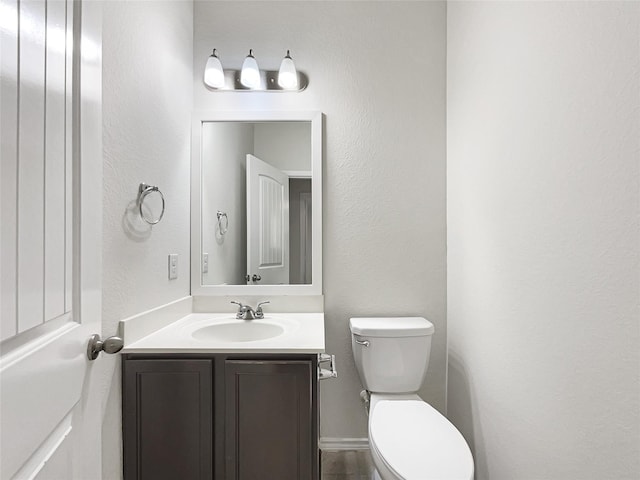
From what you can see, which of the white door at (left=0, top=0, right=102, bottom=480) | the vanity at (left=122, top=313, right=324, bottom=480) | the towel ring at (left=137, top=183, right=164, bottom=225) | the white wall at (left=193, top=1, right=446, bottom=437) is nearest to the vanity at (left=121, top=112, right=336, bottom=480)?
the vanity at (left=122, top=313, right=324, bottom=480)

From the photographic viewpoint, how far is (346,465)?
1803 millimetres

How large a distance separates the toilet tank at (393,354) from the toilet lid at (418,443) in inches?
6.3

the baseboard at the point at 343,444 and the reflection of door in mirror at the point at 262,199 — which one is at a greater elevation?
the reflection of door in mirror at the point at 262,199

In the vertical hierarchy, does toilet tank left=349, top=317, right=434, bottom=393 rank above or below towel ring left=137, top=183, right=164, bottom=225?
below

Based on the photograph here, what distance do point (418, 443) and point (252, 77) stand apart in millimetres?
1808

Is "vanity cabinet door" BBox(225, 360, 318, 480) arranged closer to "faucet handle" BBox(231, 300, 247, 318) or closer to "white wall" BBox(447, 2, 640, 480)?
"faucet handle" BBox(231, 300, 247, 318)

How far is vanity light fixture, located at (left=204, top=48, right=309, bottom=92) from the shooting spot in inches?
73.3

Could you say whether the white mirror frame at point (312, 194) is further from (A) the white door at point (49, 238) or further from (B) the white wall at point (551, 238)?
(A) the white door at point (49, 238)

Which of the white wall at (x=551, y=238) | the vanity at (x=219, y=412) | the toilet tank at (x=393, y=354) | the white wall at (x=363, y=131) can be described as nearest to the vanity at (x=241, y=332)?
the vanity at (x=219, y=412)

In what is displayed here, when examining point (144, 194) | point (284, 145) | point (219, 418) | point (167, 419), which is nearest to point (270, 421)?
point (219, 418)

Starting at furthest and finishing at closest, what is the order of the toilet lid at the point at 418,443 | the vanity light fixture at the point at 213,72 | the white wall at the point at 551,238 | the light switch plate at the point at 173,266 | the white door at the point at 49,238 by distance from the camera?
the vanity light fixture at the point at 213,72
the light switch plate at the point at 173,266
the toilet lid at the point at 418,443
the white wall at the point at 551,238
the white door at the point at 49,238

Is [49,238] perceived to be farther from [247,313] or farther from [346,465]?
[346,465]

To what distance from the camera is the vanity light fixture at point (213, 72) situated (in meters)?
1.86

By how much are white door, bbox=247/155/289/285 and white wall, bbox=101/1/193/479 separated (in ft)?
1.09
